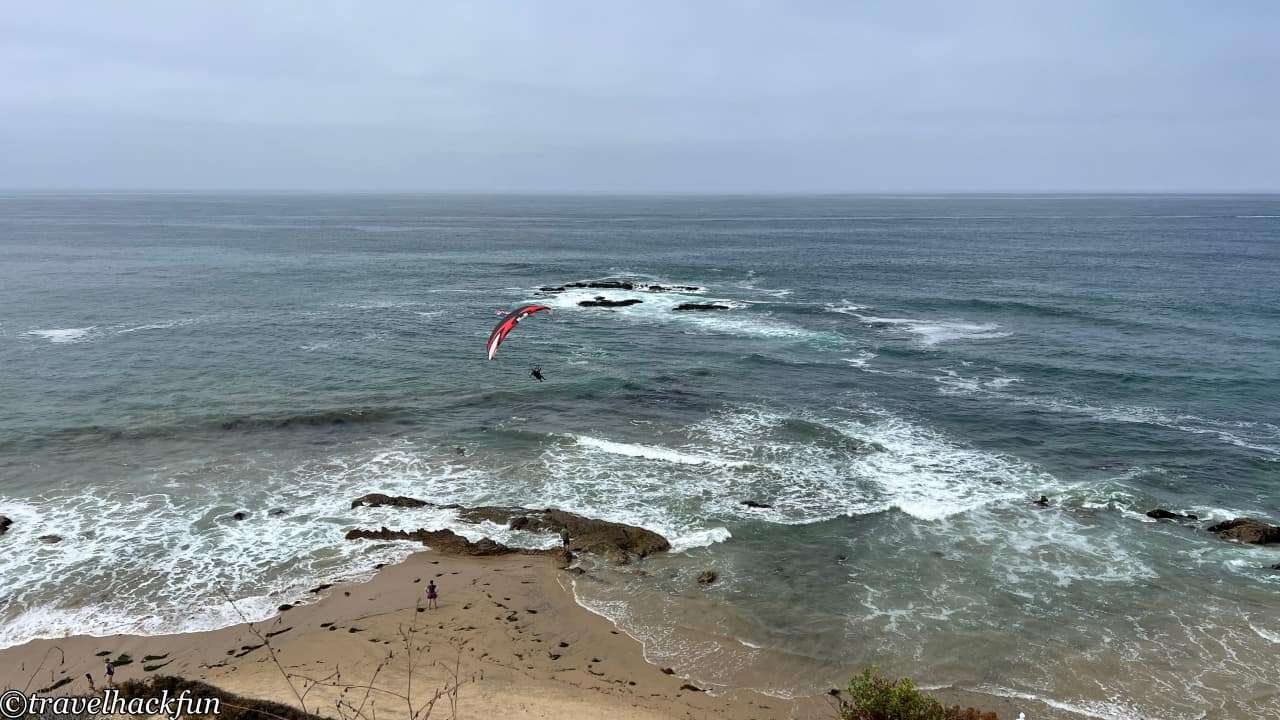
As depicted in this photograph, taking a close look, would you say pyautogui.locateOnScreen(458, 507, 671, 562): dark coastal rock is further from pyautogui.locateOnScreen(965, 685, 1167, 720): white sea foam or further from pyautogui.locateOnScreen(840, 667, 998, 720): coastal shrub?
pyautogui.locateOnScreen(965, 685, 1167, 720): white sea foam

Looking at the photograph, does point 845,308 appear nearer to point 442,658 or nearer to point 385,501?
point 385,501

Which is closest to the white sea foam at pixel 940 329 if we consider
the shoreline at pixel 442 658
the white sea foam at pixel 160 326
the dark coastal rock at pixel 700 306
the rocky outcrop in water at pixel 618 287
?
the dark coastal rock at pixel 700 306

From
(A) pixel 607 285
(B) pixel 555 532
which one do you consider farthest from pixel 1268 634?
(A) pixel 607 285

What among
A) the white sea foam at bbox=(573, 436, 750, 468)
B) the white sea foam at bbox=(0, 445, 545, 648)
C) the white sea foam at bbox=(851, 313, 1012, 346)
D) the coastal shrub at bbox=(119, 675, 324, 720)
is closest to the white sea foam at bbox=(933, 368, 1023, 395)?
the white sea foam at bbox=(851, 313, 1012, 346)

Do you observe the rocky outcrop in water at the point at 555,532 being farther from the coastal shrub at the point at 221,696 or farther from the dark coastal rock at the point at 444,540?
the coastal shrub at the point at 221,696

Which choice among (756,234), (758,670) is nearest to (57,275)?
(758,670)

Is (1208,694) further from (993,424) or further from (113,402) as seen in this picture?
(113,402)
